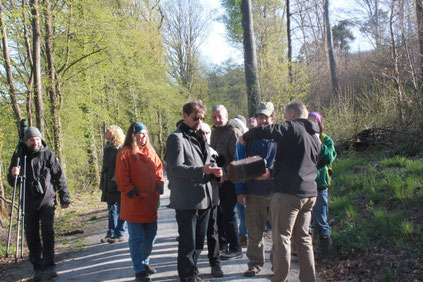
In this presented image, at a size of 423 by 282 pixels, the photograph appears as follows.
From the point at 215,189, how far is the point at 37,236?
9.18 feet

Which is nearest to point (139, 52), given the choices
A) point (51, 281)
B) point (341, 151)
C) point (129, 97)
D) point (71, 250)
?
point (129, 97)

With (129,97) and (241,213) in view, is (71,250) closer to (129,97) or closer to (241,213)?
(241,213)

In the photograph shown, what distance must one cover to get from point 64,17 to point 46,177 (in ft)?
27.0

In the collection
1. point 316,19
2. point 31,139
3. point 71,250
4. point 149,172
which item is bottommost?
point 71,250

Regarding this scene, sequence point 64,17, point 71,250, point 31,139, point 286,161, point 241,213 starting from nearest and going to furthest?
point 286,161 → point 31,139 → point 241,213 → point 71,250 → point 64,17

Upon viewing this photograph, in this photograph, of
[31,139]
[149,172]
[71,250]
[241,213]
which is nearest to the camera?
[149,172]

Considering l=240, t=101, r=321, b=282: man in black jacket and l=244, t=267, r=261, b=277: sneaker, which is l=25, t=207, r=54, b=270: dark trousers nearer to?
l=244, t=267, r=261, b=277: sneaker

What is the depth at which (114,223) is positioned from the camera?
644 centimetres

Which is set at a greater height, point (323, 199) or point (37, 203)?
point (37, 203)

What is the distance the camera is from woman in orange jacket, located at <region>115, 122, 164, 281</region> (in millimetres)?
4317

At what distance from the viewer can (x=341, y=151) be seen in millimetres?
10000

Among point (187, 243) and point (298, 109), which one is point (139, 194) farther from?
point (298, 109)

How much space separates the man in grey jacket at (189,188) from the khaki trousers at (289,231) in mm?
803

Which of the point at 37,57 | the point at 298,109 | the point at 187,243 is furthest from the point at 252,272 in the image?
the point at 37,57
